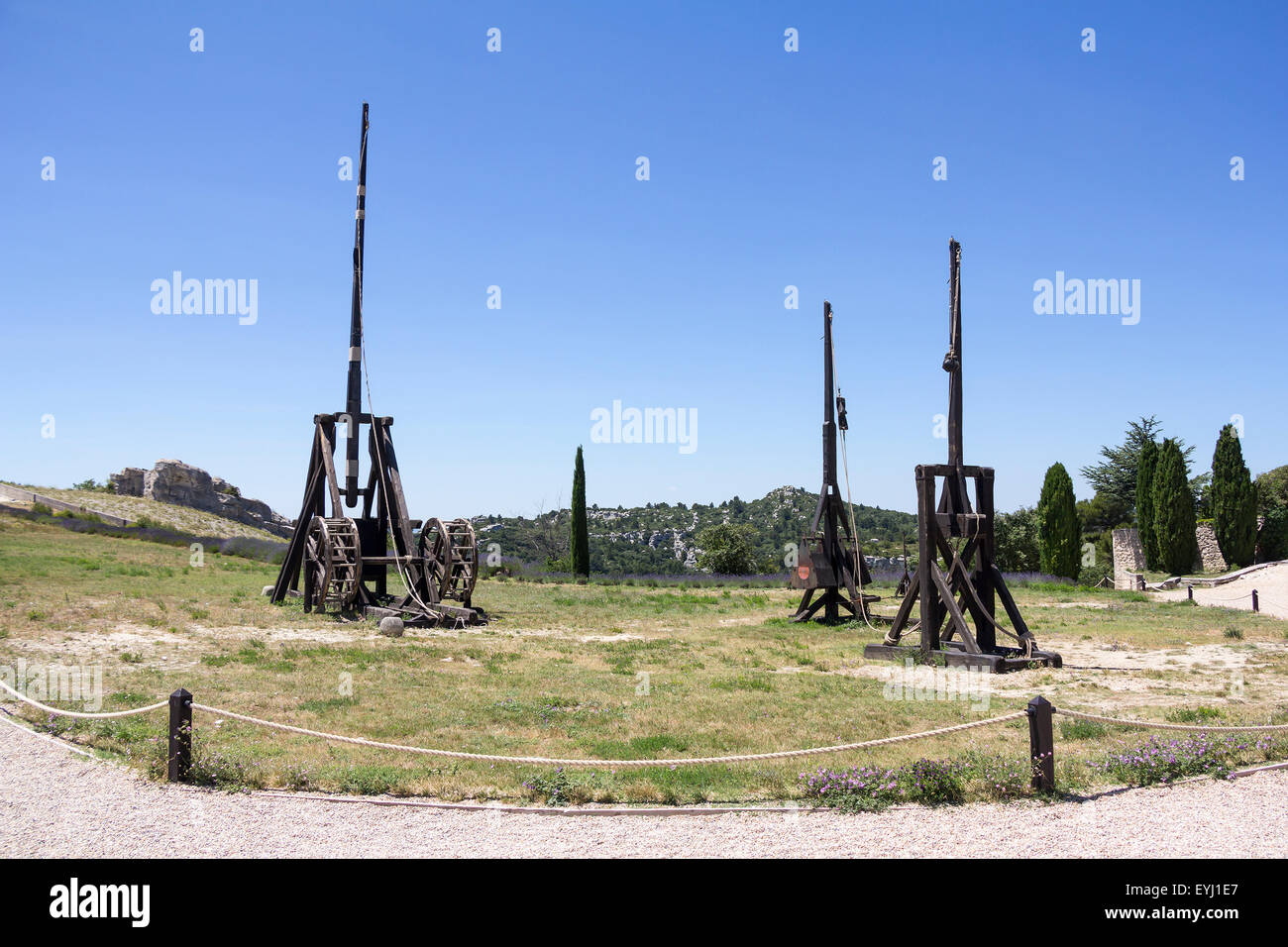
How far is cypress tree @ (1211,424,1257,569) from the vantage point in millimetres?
34594

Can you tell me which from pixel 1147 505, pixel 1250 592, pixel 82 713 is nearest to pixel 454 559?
pixel 82 713

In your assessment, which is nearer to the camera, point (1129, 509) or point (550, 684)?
point (550, 684)

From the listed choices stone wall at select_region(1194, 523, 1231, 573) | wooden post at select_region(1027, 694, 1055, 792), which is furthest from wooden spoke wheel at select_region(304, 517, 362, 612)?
stone wall at select_region(1194, 523, 1231, 573)

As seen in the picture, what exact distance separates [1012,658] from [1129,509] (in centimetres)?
4104

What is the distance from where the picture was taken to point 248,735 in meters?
8.24

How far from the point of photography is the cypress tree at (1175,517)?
34969 mm

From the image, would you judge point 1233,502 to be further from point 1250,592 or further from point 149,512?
point 149,512

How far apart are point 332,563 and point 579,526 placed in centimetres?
2085

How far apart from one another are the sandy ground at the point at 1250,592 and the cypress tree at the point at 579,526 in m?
21.6

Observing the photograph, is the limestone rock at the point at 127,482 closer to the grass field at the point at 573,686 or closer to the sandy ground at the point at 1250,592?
the grass field at the point at 573,686

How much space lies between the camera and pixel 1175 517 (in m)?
35.0

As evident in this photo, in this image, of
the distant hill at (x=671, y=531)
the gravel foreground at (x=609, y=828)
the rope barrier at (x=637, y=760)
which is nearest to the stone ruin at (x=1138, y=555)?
the distant hill at (x=671, y=531)
